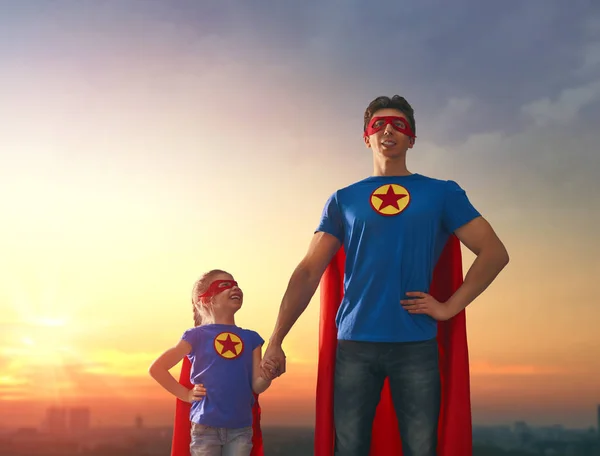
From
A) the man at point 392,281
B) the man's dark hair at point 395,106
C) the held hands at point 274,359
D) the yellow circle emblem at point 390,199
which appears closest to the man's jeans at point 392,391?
the man at point 392,281

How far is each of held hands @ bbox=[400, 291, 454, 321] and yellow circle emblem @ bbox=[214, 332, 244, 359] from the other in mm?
1193

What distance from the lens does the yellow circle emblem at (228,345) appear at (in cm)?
367

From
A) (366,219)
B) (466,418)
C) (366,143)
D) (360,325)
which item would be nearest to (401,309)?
(360,325)

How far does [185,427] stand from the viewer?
12.5 ft

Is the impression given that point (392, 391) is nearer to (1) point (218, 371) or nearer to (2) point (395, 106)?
(1) point (218, 371)

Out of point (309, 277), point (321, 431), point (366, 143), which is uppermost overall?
point (366, 143)

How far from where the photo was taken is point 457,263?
3.17 meters

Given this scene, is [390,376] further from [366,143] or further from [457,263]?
[366,143]

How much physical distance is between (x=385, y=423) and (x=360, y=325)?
24.8 inches

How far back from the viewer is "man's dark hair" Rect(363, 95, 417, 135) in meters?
3.17

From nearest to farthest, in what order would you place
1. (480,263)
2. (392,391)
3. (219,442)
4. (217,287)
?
1. (392,391)
2. (480,263)
3. (219,442)
4. (217,287)

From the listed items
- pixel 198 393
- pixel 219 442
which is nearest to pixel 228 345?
pixel 198 393

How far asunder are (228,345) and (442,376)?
1172 millimetres

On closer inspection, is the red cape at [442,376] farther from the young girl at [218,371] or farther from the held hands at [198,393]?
the held hands at [198,393]
